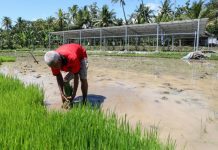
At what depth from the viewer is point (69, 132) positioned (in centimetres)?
241

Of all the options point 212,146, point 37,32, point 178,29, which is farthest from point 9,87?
point 37,32

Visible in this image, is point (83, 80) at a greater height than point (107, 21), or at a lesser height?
lesser

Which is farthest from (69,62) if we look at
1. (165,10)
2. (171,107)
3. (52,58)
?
(165,10)

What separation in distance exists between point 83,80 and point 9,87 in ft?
3.98

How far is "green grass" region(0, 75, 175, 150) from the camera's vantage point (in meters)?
2.14

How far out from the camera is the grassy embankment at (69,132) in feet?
7.02

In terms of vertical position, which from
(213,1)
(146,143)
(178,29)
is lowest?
(146,143)

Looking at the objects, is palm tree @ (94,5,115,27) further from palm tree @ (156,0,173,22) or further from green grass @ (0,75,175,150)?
green grass @ (0,75,175,150)

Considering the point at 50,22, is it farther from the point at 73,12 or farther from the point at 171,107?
the point at 171,107

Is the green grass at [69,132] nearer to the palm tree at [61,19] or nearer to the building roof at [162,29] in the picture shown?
the building roof at [162,29]

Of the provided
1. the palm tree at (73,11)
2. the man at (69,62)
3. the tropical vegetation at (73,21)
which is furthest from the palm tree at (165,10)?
the man at (69,62)

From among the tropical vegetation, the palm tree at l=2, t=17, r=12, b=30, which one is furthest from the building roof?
the palm tree at l=2, t=17, r=12, b=30

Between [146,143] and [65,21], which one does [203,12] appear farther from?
[146,143]

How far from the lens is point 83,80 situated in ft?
14.7
